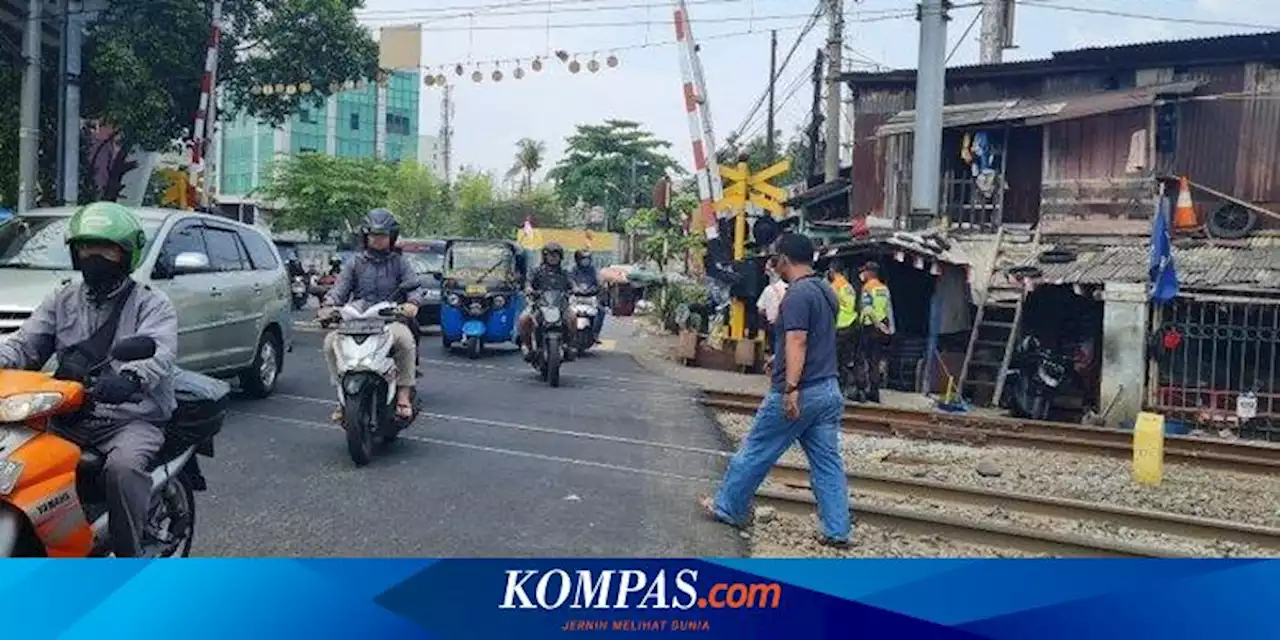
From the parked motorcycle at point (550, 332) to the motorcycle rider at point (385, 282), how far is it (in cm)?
425

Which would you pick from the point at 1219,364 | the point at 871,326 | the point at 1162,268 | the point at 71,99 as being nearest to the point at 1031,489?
the point at 871,326

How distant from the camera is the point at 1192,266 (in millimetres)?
13438

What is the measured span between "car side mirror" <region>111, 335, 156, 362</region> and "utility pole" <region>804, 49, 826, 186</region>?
23.7 meters

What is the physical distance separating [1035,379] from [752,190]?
15.6ft

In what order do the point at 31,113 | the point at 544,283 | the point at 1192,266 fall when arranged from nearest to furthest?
the point at 544,283 → the point at 1192,266 → the point at 31,113

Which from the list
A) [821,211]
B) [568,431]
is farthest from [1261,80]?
[568,431]

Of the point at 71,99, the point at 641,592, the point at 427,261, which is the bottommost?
the point at 641,592

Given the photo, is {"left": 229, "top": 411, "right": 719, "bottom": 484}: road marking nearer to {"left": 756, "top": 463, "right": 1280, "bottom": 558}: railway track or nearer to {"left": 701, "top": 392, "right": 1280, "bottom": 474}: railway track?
{"left": 756, "top": 463, "right": 1280, "bottom": 558}: railway track

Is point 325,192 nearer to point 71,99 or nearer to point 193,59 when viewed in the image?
point 193,59

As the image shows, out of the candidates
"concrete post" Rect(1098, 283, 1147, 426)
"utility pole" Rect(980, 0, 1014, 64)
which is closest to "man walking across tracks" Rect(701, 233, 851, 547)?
"concrete post" Rect(1098, 283, 1147, 426)

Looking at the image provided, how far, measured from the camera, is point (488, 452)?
7609mm

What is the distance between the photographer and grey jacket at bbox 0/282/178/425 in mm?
3809

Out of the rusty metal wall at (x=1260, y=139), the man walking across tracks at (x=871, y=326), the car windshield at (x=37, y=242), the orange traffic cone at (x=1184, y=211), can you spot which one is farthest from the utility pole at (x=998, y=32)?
the car windshield at (x=37, y=242)

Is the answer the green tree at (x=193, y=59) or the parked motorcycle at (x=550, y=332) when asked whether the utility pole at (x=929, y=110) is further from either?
the green tree at (x=193, y=59)
